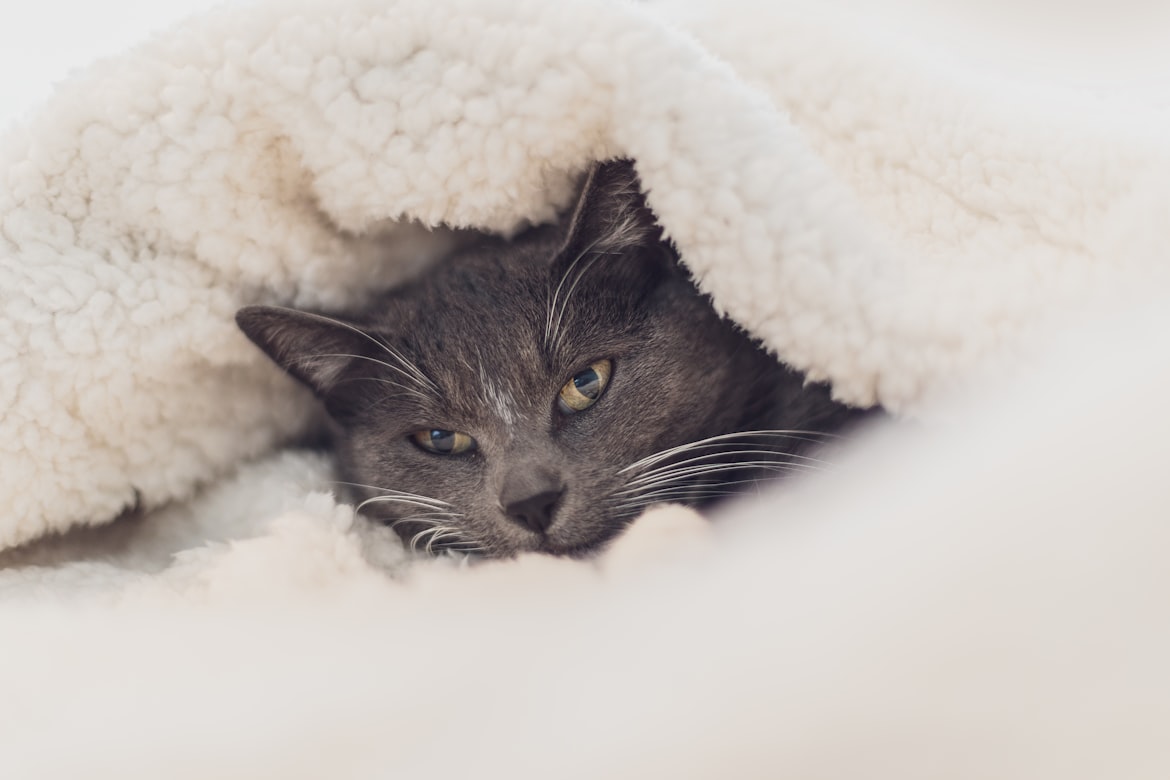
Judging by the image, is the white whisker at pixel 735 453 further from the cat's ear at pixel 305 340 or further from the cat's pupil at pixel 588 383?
the cat's ear at pixel 305 340

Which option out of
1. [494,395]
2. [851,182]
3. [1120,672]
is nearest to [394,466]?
[494,395]

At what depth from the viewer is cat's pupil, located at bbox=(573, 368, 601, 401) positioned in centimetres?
94

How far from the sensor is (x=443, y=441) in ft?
3.28

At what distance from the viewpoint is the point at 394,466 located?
1.02 m

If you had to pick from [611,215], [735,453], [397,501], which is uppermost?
[611,215]

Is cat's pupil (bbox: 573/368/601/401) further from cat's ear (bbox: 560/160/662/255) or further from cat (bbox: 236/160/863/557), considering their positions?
cat's ear (bbox: 560/160/662/255)

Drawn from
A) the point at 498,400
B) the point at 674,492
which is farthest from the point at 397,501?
the point at 674,492

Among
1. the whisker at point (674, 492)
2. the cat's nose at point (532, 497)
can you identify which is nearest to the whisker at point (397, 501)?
the cat's nose at point (532, 497)

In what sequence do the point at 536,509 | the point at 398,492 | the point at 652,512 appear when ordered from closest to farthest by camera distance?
the point at 652,512, the point at 536,509, the point at 398,492

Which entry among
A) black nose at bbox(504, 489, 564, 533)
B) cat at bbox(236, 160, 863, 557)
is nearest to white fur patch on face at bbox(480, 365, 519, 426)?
cat at bbox(236, 160, 863, 557)

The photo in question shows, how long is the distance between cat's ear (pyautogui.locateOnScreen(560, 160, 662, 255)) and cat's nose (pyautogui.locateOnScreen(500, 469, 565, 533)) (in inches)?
9.3

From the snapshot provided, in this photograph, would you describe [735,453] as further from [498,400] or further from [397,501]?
[397,501]

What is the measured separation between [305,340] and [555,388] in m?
0.27

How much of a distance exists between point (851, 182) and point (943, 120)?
0.10 meters
